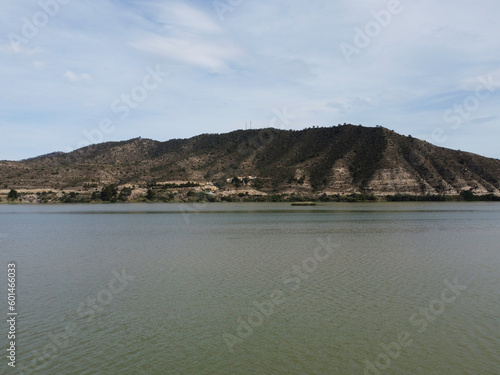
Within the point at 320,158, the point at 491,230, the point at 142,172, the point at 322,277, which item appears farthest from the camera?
the point at 142,172

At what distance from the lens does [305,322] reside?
507 inches

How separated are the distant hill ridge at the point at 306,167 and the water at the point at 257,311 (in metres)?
81.9

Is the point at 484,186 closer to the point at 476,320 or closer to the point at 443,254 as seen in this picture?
the point at 443,254

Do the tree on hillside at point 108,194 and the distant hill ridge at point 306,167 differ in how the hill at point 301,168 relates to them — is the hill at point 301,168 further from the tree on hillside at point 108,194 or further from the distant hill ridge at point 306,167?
the tree on hillside at point 108,194

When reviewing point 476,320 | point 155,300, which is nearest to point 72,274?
point 155,300

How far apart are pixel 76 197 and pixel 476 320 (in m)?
111
